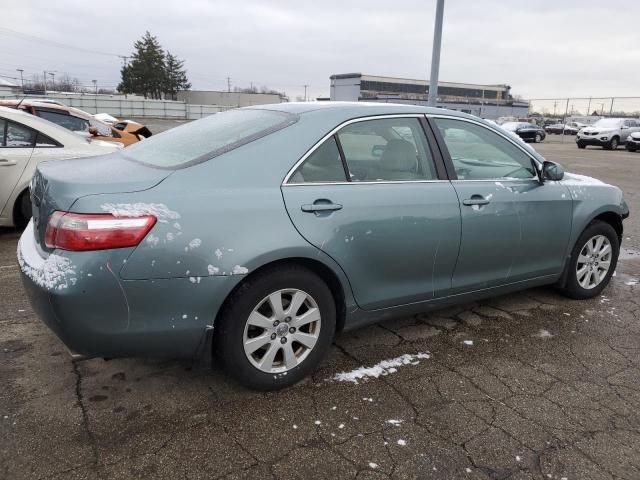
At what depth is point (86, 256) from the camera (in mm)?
2303

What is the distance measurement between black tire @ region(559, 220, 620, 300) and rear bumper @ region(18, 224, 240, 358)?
2959mm

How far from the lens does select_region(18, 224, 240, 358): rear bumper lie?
2.31 metres

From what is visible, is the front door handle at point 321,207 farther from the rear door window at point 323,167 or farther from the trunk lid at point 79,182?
the trunk lid at point 79,182

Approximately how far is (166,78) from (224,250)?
8113 cm

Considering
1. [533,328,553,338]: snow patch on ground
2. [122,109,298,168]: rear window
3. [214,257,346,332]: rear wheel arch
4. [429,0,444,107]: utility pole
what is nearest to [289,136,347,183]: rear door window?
[122,109,298,168]: rear window

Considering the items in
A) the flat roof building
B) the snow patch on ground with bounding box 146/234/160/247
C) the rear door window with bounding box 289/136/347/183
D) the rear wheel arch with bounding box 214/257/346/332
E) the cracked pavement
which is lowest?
the cracked pavement

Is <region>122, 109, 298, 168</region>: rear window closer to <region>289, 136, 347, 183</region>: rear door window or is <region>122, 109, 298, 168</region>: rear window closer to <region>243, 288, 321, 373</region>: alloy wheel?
<region>289, 136, 347, 183</region>: rear door window

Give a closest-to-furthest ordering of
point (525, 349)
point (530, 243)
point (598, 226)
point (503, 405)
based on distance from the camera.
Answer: point (503, 405), point (525, 349), point (530, 243), point (598, 226)

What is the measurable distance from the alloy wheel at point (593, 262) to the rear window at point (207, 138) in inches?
109

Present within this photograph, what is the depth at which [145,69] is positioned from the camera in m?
74.8

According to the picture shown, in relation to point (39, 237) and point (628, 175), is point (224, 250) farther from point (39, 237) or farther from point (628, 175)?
point (628, 175)

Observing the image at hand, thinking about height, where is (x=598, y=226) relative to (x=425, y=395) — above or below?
above

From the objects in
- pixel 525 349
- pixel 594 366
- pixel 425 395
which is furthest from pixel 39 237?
pixel 594 366

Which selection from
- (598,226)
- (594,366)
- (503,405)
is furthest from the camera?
(598,226)
